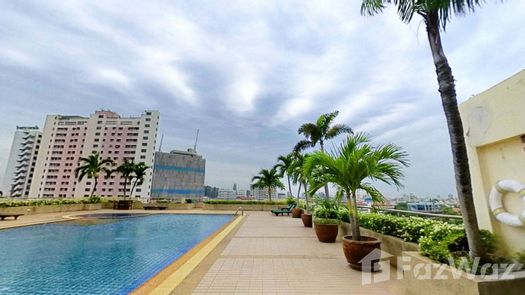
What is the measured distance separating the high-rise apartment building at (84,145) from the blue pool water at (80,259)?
64782 mm

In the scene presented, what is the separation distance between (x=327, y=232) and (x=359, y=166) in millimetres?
3720

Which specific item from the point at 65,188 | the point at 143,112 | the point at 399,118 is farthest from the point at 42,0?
the point at 65,188

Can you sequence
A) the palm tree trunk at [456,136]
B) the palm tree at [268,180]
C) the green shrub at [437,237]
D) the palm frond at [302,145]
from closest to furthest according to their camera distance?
the palm tree trunk at [456,136]
the green shrub at [437,237]
the palm frond at [302,145]
the palm tree at [268,180]

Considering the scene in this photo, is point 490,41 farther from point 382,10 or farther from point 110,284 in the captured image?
point 110,284

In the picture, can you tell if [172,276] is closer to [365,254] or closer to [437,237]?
[365,254]

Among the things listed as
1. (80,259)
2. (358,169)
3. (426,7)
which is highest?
(426,7)

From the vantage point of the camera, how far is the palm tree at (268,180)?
27.0 m

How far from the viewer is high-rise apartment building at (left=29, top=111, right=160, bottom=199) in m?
70.5

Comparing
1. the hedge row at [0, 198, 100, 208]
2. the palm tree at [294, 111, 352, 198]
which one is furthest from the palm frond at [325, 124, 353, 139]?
the hedge row at [0, 198, 100, 208]

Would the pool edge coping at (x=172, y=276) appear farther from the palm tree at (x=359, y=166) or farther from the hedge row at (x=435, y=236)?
the hedge row at (x=435, y=236)

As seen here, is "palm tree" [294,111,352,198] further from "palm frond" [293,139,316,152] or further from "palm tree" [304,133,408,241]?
"palm tree" [304,133,408,241]

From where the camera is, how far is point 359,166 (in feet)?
16.4

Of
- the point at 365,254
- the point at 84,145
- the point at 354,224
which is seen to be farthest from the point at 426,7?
the point at 84,145

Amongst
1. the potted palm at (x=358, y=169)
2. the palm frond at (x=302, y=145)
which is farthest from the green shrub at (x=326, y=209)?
the palm frond at (x=302, y=145)
